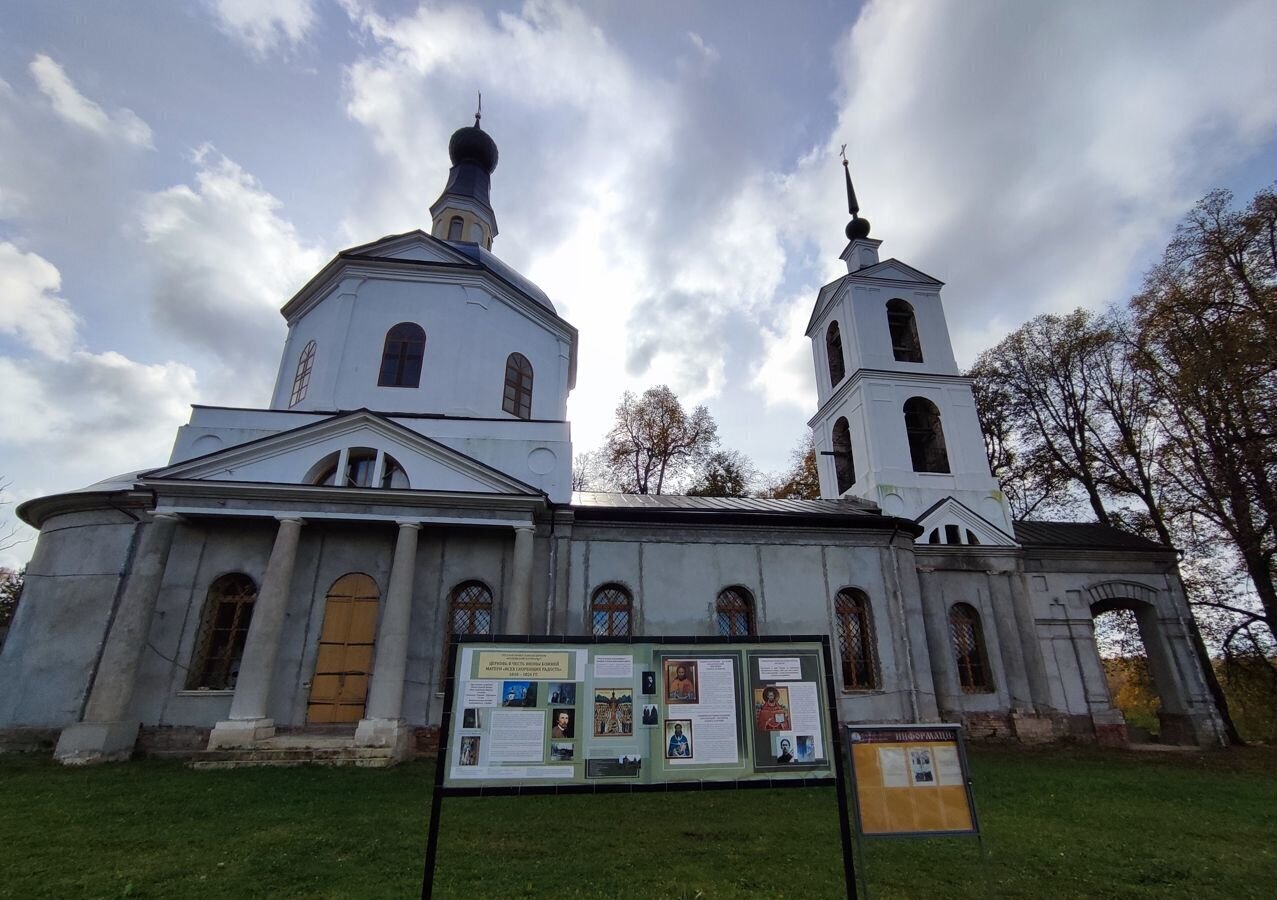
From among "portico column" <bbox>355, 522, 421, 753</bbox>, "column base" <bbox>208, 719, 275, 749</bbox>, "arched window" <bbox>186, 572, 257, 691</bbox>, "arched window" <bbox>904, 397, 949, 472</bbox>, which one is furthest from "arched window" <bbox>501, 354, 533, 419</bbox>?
"arched window" <bbox>904, 397, 949, 472</bbox>

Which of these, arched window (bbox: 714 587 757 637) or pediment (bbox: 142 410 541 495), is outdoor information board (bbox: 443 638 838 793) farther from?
arched window (bbox: 714 587 757 637)

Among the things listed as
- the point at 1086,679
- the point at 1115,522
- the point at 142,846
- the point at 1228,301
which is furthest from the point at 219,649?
the point at 1115,522

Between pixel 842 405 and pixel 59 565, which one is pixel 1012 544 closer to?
pixel 842 405

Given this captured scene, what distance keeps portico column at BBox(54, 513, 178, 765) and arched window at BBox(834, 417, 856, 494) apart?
59.0 feet

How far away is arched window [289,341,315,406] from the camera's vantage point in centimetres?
1683

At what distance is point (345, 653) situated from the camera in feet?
42.3

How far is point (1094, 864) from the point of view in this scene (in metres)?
6.36

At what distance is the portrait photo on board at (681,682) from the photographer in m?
5.15

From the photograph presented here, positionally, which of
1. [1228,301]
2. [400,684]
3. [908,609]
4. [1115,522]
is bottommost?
[400,684]

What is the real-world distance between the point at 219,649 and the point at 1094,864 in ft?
47.9

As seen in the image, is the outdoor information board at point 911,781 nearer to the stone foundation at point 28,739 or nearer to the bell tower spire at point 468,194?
the stone foundation at point 28,739

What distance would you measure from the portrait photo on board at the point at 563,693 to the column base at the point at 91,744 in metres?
10.7

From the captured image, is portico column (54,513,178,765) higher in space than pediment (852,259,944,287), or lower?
lower

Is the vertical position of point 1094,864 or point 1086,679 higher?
point 1086,679
